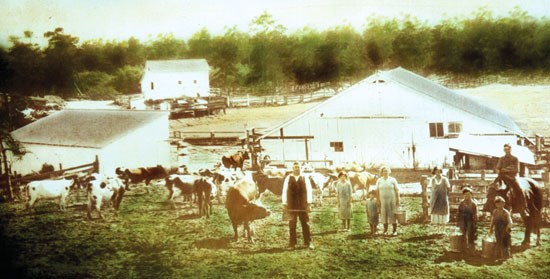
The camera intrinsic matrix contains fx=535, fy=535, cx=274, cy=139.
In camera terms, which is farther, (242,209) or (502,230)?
(242,209)

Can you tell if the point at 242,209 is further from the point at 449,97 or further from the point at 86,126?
the point at 449,97

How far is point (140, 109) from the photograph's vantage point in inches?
205

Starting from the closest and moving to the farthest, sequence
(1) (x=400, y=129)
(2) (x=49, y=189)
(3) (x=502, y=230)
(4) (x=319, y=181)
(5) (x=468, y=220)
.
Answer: (3) (x=502, y=230) < (5) (x=468, y=220) < (1) (x=400, y=129) < (4) (x=319, y=181) < (2) (x=49, y=189)

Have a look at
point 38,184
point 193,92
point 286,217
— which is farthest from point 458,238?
point 38,184

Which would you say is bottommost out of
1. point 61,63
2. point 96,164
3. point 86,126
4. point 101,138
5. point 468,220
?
point 468,220

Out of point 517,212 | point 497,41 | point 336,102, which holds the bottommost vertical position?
point 517,212

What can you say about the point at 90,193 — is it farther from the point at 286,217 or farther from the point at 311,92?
the point at 311,92

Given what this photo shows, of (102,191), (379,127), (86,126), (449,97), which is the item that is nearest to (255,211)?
(379,127)

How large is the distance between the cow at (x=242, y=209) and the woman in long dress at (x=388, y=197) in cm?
109

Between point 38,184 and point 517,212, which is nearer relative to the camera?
point 517,212

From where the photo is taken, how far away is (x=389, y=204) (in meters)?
5.02

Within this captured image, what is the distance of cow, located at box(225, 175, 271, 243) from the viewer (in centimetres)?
507

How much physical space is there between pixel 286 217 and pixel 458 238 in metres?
1.58

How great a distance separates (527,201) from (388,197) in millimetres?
1259
